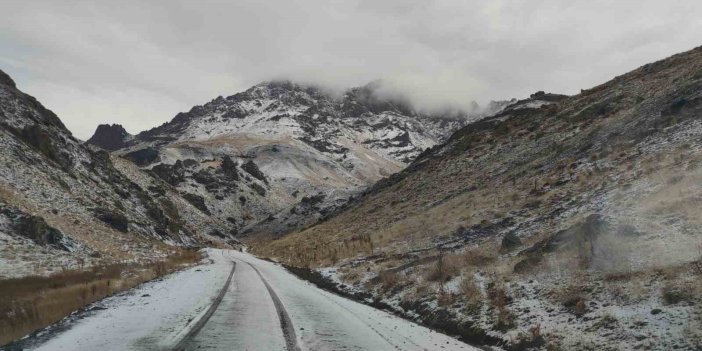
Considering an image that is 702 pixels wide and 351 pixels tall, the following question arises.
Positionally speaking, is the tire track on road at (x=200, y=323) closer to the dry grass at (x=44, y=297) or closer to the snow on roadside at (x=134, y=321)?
the snow on roadside at (x=134, y=321)

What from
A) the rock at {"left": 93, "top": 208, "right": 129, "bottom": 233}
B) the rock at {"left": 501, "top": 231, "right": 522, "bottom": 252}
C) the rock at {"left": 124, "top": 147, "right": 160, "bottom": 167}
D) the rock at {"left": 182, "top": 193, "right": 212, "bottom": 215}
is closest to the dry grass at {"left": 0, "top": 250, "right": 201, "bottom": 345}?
the rock at {"left": 501, "top": 231, "right": 522, "bottom": 252}

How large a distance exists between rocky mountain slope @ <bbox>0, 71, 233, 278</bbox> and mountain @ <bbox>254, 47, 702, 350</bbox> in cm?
1554

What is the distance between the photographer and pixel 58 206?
130 feet

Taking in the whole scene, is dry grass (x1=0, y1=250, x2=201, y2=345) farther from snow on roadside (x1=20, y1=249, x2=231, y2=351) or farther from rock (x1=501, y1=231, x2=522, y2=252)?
rock (x1=501, y1=231, x2=522, y2=252)

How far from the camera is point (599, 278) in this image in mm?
12633

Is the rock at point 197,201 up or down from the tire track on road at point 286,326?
up

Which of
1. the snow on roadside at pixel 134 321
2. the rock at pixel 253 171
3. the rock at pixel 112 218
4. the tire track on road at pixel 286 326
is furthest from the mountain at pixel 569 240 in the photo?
the rock at pixel 253 171

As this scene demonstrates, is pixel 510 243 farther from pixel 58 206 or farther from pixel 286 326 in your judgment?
pixel 58 206

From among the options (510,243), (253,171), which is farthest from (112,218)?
(253,171)

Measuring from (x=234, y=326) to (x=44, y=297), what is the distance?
9448mm

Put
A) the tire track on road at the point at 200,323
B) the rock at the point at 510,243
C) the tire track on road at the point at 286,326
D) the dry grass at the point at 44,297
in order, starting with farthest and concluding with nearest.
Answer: the rock at the point at 510,243 < the dry grass at the point at 44,297 < the tire track on road at the point at 286,326 < the tire track on road at the point at 200,323

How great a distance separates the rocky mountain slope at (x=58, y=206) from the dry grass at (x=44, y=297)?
2.42m

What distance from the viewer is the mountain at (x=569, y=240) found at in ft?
35.1

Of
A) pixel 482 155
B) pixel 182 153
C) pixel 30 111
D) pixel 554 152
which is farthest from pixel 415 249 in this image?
pixel 182 153
